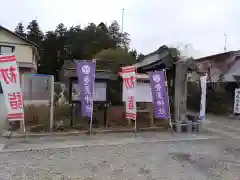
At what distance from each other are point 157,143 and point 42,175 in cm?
384

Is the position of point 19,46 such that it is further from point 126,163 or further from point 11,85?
point 126,163

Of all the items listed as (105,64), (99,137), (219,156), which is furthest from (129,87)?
(105,64)

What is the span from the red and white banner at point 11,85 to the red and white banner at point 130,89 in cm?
367

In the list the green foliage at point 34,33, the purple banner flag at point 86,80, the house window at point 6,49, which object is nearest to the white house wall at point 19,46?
the house window at point 6,49

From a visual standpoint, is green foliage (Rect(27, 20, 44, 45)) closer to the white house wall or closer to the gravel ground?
the white house wall

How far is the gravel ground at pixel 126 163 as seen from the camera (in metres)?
4.82

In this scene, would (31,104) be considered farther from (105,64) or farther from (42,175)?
(105,64)

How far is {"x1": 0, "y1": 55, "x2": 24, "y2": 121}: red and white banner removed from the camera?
7.58 meters

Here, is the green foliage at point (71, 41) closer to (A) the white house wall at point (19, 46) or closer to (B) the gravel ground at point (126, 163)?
(A) the white house wall at point (19, 46)

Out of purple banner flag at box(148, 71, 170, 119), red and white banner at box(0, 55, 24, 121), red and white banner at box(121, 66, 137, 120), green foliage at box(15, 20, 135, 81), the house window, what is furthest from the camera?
green foliage at box(15, 20, 135, 81)

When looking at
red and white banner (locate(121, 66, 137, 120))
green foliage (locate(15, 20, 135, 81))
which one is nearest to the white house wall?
green foliage (locate(15, 20, 135, 81))

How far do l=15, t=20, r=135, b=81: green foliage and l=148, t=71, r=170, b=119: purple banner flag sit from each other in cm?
2598

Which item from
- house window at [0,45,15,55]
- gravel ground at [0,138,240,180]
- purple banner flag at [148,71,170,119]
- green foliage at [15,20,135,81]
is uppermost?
green foliage at [15,20,135,81]

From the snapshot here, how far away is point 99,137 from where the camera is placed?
26.5ft
